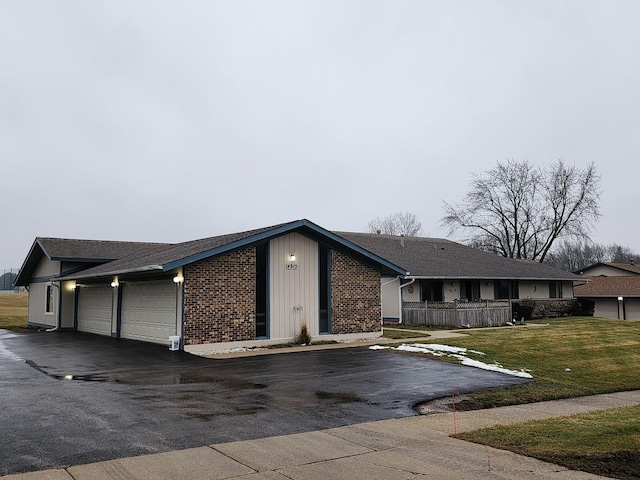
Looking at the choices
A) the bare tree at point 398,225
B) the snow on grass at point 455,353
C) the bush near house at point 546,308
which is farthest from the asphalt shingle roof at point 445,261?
the bare tree at point 398,225

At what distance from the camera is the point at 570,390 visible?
36.5ft

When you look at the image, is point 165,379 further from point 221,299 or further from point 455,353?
point 455,353

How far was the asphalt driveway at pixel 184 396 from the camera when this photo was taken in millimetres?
6641

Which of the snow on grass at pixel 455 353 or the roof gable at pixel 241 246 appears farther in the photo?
the roof gable at pixel 241 246

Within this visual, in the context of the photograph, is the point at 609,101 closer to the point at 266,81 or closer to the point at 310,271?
the point at 266,81

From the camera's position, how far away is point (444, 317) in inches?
1009

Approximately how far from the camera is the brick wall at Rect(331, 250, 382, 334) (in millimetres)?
19531

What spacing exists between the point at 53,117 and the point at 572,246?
96137 millimetres

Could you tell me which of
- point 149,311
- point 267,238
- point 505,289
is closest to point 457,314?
point 505,289

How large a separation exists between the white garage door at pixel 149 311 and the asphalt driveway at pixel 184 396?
1505 mm

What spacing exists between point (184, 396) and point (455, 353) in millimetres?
8498

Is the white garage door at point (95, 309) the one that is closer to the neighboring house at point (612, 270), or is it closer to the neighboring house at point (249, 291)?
the neighboring house at point (249, 291)

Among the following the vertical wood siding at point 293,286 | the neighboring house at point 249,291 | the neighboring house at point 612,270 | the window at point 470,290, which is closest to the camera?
the neighboring house at point 249,291

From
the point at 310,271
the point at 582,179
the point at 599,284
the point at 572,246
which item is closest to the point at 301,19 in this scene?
the point at 310,271
